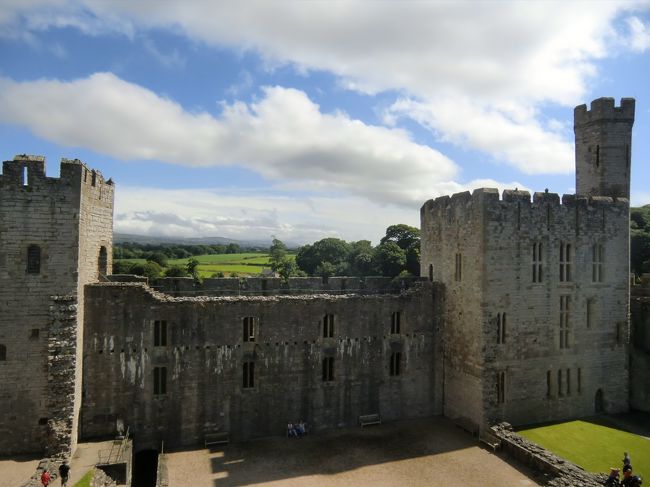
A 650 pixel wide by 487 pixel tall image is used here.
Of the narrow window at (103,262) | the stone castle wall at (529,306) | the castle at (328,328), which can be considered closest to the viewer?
the castle at (328,328)

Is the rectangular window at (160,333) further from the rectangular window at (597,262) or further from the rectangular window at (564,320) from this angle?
the rectangular window at (597,262)

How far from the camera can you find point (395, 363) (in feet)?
84.0

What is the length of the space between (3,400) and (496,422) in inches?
836

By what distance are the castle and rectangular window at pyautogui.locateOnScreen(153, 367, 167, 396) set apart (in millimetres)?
127

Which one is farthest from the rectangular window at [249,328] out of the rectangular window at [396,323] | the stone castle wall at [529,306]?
the stone castle wall at [529,306]

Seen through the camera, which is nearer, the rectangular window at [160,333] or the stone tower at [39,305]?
the stone tower at [39,305]

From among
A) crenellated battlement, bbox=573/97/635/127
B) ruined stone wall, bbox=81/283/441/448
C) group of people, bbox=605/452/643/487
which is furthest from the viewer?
crenellated battlement, bbox=573/97/635/127

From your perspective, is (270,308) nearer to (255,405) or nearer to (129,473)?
(255,405)

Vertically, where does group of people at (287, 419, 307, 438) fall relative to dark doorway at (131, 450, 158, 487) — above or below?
above

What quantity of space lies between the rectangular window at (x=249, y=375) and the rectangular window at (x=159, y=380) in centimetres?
365

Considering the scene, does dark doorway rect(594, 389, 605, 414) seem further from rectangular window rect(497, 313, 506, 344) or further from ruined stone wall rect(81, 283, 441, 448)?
ruined stone wall rect(81, 283, 441, 448)

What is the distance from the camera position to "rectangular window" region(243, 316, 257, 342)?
75.8ft

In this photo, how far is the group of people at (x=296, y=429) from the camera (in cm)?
2330

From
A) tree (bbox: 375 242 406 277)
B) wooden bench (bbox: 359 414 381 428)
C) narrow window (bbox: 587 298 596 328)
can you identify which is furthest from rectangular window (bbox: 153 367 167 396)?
tree (bbox: 375 242 406 277)
